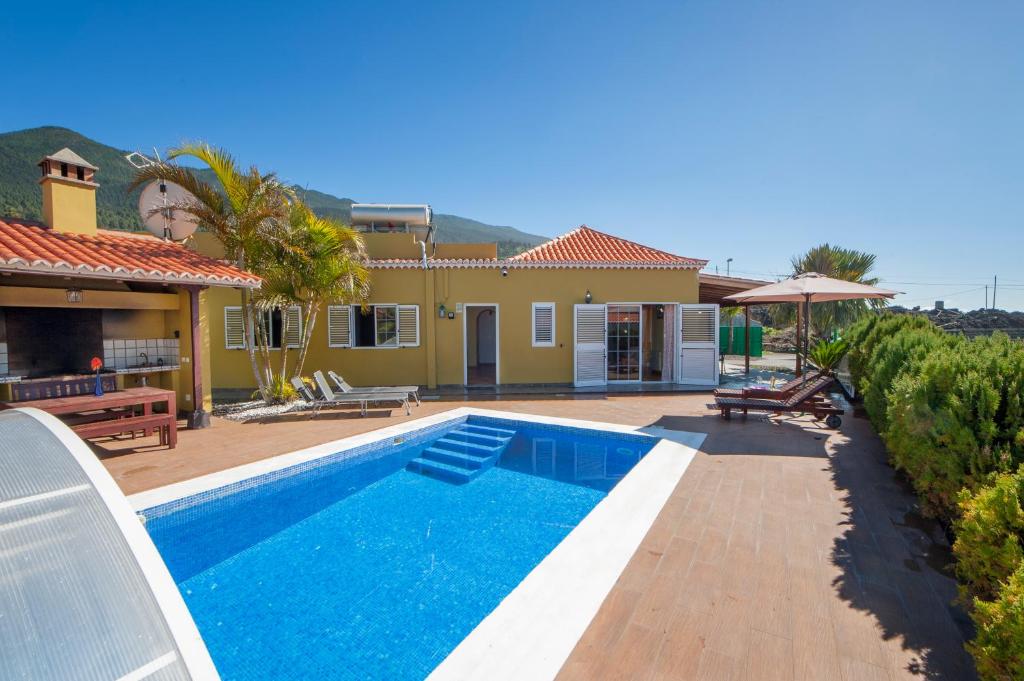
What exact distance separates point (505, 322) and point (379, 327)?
4035 millimetres

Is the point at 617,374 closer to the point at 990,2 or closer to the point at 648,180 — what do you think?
the point at 648,180

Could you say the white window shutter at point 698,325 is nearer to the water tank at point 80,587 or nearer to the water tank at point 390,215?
the water tank at point 390,215

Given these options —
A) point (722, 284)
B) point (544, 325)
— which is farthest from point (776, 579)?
point (722, 284)

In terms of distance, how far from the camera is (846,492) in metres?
5.47

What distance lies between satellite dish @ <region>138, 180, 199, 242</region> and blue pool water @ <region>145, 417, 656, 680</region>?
8.49 m

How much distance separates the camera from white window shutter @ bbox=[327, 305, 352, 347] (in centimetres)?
1345

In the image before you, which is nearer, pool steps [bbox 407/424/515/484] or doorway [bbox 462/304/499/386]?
pool steps [bbox 407/424/515/484]

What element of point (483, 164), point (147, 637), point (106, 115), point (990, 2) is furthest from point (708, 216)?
point (106, 115)

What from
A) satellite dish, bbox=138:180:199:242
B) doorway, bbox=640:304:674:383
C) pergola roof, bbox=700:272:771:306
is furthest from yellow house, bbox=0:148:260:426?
pergola roof, bbox=700:272:771:306

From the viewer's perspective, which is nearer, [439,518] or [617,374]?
[439,518]

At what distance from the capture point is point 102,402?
7.09 meters

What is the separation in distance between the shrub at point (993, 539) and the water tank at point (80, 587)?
432cm

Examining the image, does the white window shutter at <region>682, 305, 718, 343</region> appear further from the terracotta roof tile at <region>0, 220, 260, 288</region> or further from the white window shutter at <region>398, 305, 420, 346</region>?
the terracotta roof tile at <region>0, 220, 260, 288</region>

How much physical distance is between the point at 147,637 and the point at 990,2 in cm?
1306
